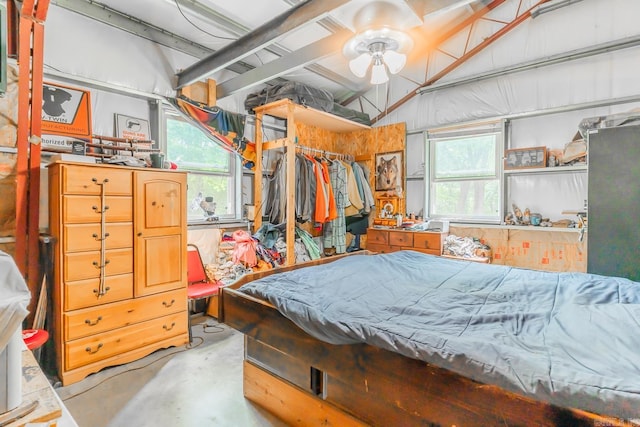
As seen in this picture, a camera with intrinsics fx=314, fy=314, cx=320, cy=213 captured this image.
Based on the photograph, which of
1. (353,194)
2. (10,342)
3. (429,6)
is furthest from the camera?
(353,194)

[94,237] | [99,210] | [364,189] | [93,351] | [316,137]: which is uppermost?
[316,137]

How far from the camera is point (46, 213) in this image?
92.4 inches

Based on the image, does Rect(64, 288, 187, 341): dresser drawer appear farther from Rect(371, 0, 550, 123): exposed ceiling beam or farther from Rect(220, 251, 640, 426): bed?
Rect(371, 0, 550, 123): exposed ceiling beam

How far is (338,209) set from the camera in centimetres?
442

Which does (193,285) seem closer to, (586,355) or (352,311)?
(352,311)

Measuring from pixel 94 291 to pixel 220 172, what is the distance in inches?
75.7

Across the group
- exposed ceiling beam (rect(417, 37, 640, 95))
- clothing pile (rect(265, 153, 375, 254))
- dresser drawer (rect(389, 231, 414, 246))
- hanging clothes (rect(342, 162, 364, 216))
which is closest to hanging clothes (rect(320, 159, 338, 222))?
clothing pile (rect(265, 153, 375, 254))

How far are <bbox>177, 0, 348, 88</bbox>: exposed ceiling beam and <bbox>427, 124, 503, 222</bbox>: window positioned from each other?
2673 mm

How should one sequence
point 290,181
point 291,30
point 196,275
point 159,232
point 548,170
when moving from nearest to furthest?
point 291,30
point 159,232
point 196,275
point 548,170
point 290,181

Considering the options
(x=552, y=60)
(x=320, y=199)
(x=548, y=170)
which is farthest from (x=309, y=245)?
(x=552, y=60)

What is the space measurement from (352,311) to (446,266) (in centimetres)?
121

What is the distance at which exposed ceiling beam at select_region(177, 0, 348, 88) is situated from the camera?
2.10 metres

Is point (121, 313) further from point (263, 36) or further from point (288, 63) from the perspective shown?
point (288, 63)

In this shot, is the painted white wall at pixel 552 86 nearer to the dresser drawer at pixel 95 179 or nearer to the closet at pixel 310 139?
the closet at pixel 310 139
